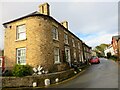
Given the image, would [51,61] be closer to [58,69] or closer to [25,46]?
[58,69]

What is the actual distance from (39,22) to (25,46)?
3.19m

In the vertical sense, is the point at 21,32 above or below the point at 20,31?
below

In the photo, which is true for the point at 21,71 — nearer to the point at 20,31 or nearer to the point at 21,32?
the point at 21,32

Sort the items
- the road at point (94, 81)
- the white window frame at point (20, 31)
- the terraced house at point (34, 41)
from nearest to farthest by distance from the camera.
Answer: the road at point (94, 81) → the terraced house at point (34, 41) → the white window frame at point (20, 31)

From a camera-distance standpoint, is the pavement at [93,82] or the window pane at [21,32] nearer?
the pavement at [93,82]

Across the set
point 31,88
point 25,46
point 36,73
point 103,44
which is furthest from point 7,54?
point 103,44

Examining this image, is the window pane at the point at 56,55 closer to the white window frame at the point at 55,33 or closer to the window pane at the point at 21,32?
the white window frame at the point at 55,33

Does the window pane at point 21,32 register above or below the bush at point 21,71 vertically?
above

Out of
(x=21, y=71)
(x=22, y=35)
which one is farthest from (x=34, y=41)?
(x=21, y=71)

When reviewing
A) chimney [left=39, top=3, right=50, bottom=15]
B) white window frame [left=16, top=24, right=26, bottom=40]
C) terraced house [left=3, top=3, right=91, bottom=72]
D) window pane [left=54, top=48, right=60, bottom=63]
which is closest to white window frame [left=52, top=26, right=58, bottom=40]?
terraced house [left=3, top=3, right=91, bottom=72]

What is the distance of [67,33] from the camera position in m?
25.5

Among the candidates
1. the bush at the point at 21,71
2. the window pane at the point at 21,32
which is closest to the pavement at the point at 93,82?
the bush at the point at 21,71

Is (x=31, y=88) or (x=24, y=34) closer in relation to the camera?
(x=31, y=88)

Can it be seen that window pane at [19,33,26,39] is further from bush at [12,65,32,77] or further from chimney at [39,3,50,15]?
bush at [12,65,32,77]
